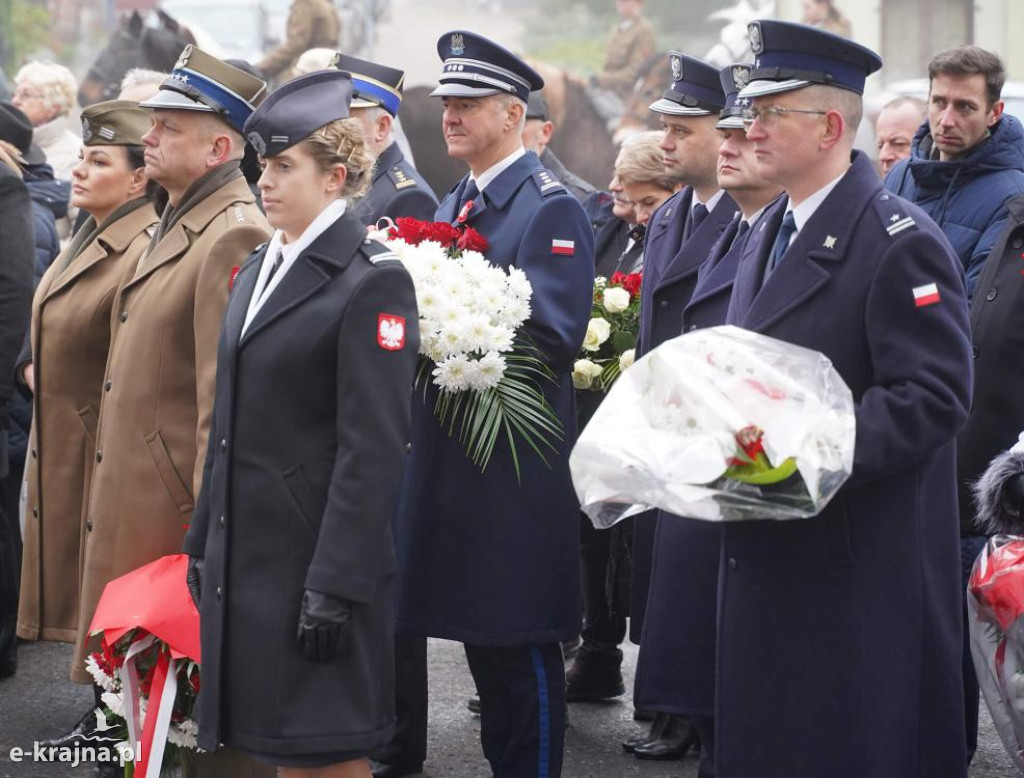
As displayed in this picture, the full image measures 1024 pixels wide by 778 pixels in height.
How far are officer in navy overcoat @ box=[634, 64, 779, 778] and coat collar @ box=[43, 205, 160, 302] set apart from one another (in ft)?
6.55

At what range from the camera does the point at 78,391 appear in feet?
16.7

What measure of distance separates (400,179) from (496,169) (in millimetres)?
726

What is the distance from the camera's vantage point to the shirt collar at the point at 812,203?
3494mm

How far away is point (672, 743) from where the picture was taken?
550 cm

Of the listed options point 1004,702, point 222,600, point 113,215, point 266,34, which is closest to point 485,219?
point 113,215

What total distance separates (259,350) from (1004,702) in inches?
83.0

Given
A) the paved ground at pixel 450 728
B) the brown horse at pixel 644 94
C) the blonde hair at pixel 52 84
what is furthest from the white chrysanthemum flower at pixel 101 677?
the brown horse at pixel 644 94

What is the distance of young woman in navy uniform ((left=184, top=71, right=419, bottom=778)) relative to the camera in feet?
11.5

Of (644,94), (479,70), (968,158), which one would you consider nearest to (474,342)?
(479,70)

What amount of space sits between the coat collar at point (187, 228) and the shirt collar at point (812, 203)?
1.95 m

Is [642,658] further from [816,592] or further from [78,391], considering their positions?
[78,391]

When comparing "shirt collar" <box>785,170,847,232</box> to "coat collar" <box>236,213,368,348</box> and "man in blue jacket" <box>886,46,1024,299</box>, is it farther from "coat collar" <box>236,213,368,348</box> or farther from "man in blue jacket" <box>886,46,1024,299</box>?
"man in blue jacket" <box>886,46,1024,299</box>

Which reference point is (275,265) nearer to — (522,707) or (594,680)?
(522,707)

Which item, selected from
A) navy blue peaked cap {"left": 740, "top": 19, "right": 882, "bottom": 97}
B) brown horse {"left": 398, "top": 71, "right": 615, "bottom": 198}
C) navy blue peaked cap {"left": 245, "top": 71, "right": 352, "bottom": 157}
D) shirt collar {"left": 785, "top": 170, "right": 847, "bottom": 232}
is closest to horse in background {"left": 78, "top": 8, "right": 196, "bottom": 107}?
brown horse {"left": 398, "top": 71, "right": 615, "bottom": 198}
